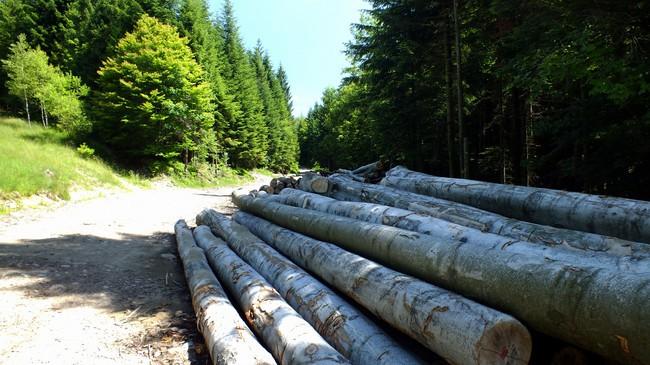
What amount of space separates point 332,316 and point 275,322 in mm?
536

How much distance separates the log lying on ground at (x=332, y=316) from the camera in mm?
2951

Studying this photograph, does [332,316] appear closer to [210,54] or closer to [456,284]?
[456,284]

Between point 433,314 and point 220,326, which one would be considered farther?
point 220,326

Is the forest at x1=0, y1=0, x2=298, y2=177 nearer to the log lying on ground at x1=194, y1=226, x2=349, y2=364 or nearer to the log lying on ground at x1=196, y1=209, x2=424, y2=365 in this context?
the log lying on ground at x1=194, y1=226, x2=349, y2=364

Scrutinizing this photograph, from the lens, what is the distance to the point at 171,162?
1072 inches

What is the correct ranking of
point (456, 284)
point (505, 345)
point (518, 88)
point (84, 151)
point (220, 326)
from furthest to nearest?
point (84, 151) → point (518, 88) → point (220, 326) → point (456, 284) → point (505, 345)

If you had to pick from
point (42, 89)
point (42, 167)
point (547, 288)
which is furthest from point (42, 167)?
point (547, 288)

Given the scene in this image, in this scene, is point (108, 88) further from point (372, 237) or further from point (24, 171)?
point (372, 237)

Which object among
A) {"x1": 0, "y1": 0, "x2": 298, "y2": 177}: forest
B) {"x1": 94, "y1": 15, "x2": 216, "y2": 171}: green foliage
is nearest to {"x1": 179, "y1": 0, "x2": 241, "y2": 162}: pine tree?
{"x1": 0, "y1": 0, "x2": 298, "y2": 177}: forest

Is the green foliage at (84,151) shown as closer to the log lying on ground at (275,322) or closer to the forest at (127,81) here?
the forest at (127,81)

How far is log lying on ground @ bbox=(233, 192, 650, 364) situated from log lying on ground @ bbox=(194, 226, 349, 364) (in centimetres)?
126

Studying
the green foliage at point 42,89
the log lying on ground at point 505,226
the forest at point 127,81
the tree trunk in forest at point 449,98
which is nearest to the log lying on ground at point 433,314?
the log lying on ground at point 505,226

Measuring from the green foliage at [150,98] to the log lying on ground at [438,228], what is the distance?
2097 centimetres

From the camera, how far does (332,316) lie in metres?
3.48
